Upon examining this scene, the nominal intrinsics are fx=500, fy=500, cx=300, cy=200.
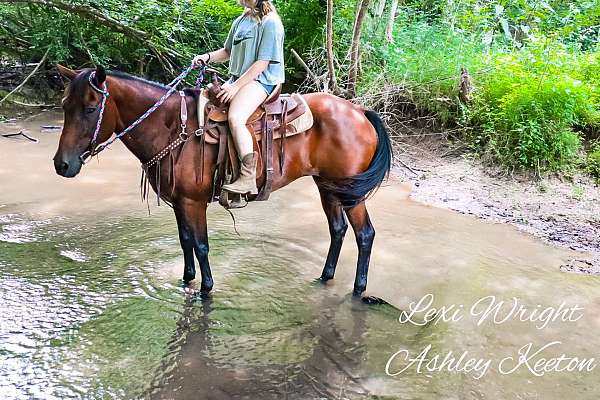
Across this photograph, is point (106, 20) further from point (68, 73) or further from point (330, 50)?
point (68, 73)

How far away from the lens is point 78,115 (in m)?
3.02

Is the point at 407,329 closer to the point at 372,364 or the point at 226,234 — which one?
the point at 372,364

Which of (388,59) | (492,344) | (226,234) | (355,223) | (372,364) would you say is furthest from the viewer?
(388,59)

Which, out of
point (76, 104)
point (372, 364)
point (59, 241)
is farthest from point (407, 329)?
point (59, 241)

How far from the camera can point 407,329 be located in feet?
11.1

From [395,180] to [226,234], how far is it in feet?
9.23

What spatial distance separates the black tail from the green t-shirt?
86 cm

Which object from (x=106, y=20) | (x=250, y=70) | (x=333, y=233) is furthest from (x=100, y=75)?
(x=106, y=20)

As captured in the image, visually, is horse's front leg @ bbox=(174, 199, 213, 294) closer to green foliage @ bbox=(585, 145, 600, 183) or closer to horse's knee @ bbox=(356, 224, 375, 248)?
horse's knee @ bbox=(356, 224, 375, 248)

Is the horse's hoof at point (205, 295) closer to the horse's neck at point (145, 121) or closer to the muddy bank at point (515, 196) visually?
the horse's neck at point (145, 121)

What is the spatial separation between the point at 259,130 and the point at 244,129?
→ 180 mm

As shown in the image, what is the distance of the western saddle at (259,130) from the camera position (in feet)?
11.2

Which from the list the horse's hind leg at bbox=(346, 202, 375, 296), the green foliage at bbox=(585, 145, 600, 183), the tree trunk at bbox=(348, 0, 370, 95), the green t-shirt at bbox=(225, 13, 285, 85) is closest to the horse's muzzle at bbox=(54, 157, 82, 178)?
the green t-shirt at bbox=(225, 13, 285, 85)

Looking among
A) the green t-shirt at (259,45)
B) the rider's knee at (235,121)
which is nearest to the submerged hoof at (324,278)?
the rider's knee at (235,121)
